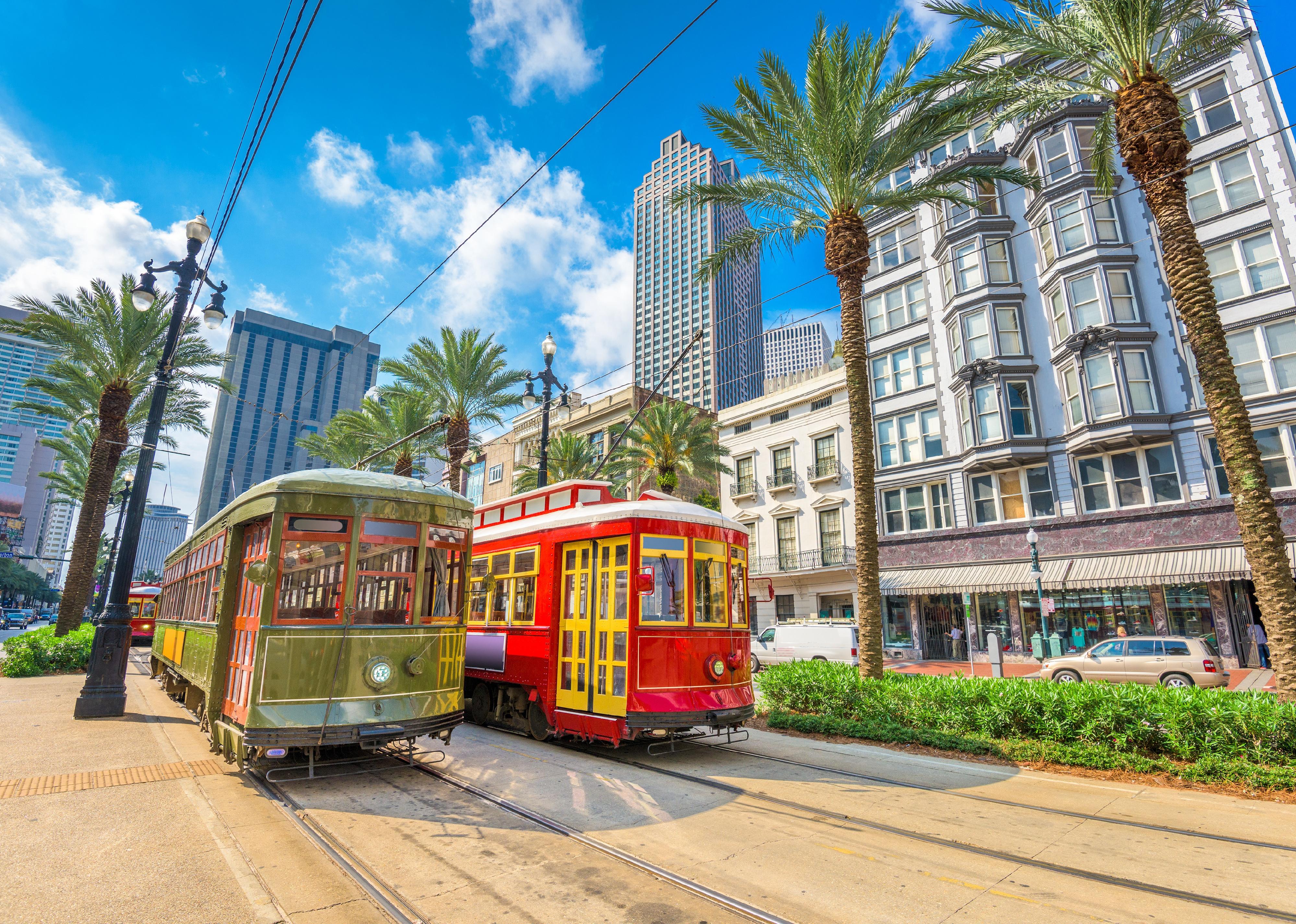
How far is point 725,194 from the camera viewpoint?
48.8 feet

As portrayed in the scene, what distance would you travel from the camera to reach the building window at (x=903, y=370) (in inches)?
1214

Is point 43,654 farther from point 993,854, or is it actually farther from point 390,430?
point 993,854

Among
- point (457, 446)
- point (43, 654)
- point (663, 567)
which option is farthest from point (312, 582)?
point (457, 446)

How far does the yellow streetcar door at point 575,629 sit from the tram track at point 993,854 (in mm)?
1611

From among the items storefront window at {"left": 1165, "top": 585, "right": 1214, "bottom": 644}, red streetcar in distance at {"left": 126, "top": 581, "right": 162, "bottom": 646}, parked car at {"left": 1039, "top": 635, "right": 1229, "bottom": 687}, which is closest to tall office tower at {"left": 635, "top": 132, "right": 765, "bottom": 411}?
red streetcar in distance at {"left": 126, "top": 581, "right": 162, "bottom": 646}

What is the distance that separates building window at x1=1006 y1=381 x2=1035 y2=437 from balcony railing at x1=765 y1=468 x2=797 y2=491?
11.8 metres

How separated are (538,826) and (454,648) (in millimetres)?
2788

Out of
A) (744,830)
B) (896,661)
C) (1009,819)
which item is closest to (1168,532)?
(896,661)

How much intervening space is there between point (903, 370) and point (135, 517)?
2960 cm

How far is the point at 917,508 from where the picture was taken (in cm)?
3006

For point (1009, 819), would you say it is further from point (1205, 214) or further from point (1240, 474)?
point (1205, 214)

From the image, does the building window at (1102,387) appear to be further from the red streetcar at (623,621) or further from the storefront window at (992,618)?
the red streetcar at (623,621)

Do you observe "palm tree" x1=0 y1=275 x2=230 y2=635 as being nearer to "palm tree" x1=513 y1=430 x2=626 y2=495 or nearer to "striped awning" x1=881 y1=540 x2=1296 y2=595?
"palm tree" x1=513 y1=430 x2=626 y2=495

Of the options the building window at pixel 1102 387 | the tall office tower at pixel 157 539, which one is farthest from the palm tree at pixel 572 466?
the tall office tower at pixel 157 539
